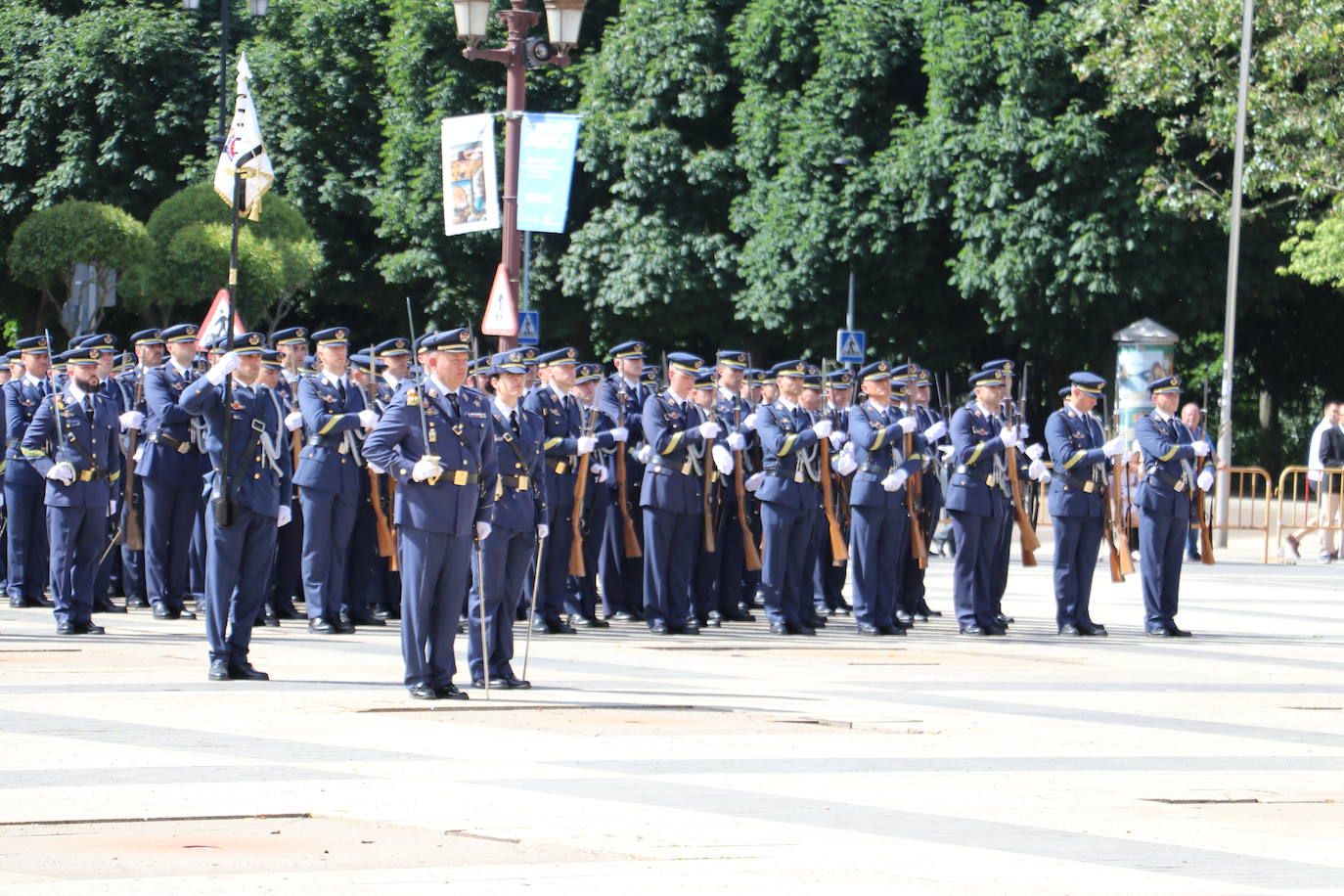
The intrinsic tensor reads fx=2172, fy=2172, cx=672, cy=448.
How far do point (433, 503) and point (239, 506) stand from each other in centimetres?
146

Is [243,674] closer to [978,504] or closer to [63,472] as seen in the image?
[63,472]

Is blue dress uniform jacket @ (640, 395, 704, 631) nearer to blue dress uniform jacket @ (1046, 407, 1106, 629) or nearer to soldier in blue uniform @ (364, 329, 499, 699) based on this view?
blue dress uniform jacket @ (1046, 407, 1106, 629)

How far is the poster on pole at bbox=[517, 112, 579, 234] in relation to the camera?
2019 cm

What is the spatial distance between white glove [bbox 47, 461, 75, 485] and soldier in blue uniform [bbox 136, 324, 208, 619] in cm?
91

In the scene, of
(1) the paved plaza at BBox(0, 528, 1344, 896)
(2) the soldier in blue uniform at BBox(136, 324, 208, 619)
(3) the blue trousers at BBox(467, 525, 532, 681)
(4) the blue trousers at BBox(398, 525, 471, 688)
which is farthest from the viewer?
(2) the soldier in blue uniform at BBox(136, 324, 208, 619)

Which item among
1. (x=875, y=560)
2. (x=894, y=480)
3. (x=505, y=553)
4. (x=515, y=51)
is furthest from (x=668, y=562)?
(x=515, y=51)

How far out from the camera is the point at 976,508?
15867 millimetres

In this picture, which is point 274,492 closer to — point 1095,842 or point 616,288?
point 1095,842

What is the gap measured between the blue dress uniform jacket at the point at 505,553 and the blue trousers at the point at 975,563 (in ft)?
15.5

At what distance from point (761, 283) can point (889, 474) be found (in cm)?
2053

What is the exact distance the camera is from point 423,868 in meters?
6.66

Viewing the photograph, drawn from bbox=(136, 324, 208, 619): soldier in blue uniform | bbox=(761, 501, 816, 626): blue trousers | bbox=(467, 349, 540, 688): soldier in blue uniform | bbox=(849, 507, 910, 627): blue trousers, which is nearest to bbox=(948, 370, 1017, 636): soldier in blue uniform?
bbox=(849, 507, 910, 627): blue trousers

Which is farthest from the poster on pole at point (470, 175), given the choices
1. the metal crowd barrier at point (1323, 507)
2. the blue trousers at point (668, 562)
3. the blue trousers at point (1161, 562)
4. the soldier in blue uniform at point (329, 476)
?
the metal crowd barrier at point (1323, 507)

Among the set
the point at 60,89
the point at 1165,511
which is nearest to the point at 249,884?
the point at 1165,511
